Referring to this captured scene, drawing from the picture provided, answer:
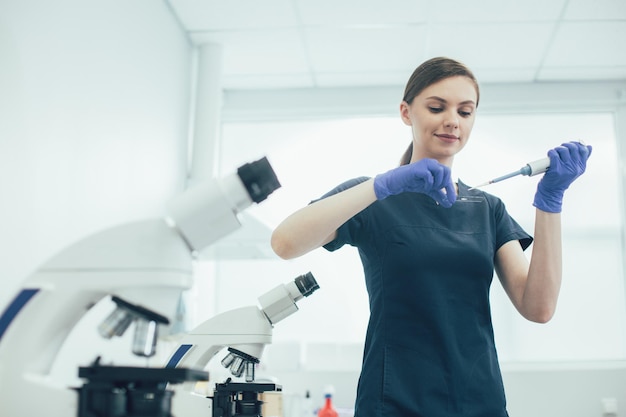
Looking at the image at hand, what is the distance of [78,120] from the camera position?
86.4 inches

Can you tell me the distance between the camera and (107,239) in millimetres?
748

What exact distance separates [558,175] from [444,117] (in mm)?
258

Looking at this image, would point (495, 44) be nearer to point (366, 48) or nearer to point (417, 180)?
point (366, 48)

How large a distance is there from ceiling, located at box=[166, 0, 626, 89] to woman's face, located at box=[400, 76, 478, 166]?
178 cm

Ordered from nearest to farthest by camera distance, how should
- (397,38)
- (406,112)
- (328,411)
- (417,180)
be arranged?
(417,180) < (406,112) < (328,411) < (397,38)

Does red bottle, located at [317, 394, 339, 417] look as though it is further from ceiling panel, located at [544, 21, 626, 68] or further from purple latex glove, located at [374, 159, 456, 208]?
ceiling panel, located at [544, 21, 626, 68]

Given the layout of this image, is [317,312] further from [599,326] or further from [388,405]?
[388,405]

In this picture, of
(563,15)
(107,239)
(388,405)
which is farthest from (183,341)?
(563,15)

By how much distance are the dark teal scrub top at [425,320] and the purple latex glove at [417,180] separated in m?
0.12

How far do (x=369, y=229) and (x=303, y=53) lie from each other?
7.60 feet

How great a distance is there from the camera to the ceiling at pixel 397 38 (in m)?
3.05

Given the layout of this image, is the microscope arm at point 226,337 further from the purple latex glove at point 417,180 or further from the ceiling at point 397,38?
the ceiling at point 397,38

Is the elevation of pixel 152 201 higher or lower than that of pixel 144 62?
lower

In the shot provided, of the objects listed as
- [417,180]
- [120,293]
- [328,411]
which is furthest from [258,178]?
[328,411]
